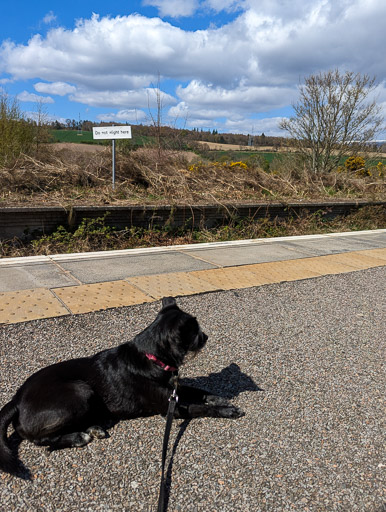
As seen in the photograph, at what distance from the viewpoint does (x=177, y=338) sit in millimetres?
2672

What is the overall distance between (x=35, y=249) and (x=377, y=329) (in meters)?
5.04

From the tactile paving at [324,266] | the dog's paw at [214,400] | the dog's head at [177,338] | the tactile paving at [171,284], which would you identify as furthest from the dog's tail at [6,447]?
the tactile paving at [324,266]

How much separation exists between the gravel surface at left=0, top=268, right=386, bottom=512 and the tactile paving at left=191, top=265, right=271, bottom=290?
813 mm

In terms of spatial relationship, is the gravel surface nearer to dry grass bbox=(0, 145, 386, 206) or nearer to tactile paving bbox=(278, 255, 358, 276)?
tactile paving bbox=(278, 255, 358, 276)

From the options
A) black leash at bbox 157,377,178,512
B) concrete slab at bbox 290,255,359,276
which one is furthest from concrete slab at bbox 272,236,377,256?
black leash at bbox 157,377,178,512

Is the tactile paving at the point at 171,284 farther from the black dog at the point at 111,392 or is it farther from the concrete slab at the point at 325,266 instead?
the black dog at the point at 111,392

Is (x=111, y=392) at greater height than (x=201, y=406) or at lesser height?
greater

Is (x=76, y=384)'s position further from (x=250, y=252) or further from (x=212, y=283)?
(x=250, y=252)

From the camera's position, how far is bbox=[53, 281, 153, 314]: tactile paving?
4.64 m

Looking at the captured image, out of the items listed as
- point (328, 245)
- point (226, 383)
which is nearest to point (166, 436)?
point (226, 383)

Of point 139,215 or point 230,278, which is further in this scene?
point 139,215

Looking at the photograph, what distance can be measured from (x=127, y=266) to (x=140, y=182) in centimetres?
484

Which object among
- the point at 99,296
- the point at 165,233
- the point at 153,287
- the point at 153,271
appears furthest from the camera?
the point at 165,233

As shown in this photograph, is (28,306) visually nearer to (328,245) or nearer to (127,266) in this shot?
(127,266)
